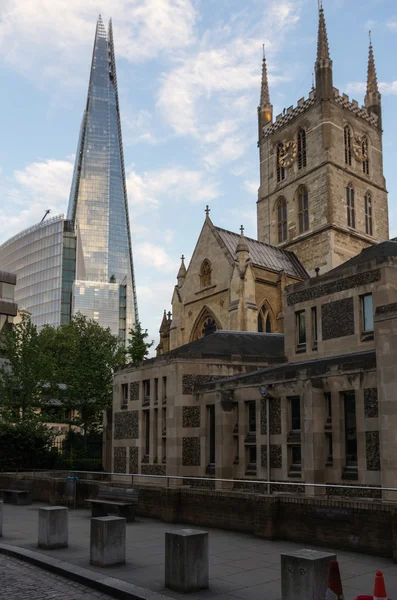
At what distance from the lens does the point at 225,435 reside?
2162cm

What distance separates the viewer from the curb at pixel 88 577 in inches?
393

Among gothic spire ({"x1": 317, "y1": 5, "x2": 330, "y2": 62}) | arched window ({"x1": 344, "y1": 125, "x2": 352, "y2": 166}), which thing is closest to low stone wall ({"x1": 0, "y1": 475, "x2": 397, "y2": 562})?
arched window ({"x1": 344, "y1": 125, "x2": 352, "y2": 166})

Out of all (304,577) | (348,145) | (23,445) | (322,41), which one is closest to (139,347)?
(23,445)

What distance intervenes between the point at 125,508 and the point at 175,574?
27.3ft

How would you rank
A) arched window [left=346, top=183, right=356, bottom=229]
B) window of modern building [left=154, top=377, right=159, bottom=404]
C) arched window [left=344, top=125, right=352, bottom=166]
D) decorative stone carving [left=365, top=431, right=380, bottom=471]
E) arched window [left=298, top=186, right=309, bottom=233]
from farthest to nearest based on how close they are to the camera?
arched window [left=344, top=125, right=352, bottom=166], arched window [left=298, top=186, right=309, bottom=233], arched window [left=346, top=183, right=356, bottom=229], window of modern building [left=154, top=377, right=159, bottom=404], decorative stone carving [left=365, top=431, right=380, bottom=471]

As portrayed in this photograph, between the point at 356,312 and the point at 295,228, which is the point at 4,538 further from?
the point at 295,228

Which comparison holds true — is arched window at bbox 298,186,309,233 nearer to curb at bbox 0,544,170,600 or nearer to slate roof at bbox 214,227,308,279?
slate roof at bbox 214,227,308,279

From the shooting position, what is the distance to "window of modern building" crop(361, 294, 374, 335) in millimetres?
21594

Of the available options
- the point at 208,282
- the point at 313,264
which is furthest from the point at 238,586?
the point at 313,264

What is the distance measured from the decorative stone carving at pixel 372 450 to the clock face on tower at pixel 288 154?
5167 cm

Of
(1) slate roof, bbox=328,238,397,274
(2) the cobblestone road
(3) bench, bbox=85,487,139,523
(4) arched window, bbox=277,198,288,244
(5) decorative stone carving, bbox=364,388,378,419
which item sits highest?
(4) arched window, bbox=277,198,288,244

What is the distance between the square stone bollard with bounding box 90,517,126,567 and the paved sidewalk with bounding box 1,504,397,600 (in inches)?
7.2

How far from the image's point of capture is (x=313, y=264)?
193ft

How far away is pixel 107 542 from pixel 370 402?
8.15 meters
